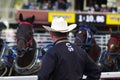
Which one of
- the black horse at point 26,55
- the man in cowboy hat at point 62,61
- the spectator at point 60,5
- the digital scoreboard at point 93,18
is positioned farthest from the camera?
the spectator at point 60,5

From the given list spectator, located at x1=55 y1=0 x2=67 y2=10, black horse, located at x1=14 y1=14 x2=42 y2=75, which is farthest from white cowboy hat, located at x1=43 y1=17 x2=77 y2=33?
spectator, located at x1=55 y1=0 x2=67 y2=10

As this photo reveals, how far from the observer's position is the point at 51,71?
393 centimetres

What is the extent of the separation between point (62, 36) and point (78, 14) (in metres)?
18.9

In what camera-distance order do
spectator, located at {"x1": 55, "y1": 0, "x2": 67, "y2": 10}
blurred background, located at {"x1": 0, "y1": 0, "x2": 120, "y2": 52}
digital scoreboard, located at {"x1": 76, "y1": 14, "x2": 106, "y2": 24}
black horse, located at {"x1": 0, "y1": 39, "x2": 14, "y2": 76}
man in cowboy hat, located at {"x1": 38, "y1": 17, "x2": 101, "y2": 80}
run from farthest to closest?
spectator, located at {"x1": 55, "y1": 0, "x2": 67, "y2": 10} < blurred background, located at {"x1": 0, "y1": 0, "x2": 120, "y2": 52} < digital scoreboard, located at {"x1": 76, "y1": 14, "x2": 106, "y2": 24} < black horse, located at {"x1": 0, "y1": 39, "x2": 14, "y2": 76} < man in cowboy hat, located at {"x1": 38, "y1": 17, "x2": 101, "y2": 80}

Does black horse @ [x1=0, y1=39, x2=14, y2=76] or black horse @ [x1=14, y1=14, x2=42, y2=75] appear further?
black horse @ [x1=0, y1=39, x2=14, y2=76]

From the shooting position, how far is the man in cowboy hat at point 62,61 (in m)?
3.93

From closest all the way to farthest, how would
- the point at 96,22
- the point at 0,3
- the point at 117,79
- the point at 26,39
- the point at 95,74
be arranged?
the point at 95,74 → the point at 117,79 → the point at 26,39 → the point at 96,22 → the point at 0,3

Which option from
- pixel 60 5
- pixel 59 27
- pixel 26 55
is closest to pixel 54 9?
pixel 60 5

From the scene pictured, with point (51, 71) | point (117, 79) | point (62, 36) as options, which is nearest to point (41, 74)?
point (51, 71)

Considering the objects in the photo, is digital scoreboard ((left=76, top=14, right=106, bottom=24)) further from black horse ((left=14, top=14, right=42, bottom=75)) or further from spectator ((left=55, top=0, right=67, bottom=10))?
black horse ((left=14, top=14, right=42, bottom=75))

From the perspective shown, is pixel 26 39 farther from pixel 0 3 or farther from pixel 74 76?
pixel 0 3

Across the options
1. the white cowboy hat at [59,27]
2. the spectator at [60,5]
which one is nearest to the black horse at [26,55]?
the white cowboy hat at [59,27]

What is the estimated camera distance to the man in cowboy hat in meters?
3.93

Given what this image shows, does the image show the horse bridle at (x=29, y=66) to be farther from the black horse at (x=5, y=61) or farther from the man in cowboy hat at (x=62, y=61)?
the man in cowboy hat at (x=62, y=61)
